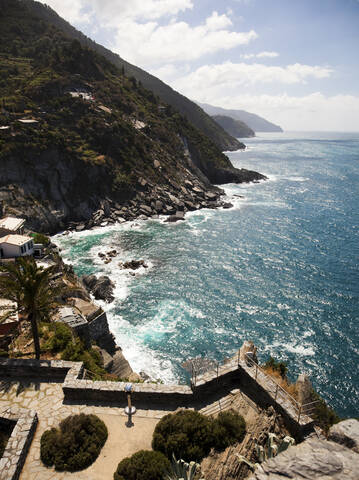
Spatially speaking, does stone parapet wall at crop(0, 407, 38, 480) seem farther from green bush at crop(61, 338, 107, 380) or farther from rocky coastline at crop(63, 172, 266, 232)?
rocky coastline at crop(63, 172, 266, 232)

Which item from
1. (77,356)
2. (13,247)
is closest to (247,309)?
(77,356)

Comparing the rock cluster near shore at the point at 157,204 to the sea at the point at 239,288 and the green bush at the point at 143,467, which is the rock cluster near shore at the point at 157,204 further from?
the green bush at the point at 143,467

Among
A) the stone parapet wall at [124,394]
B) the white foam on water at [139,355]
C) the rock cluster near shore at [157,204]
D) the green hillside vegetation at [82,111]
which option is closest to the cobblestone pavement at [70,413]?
the stone parapet wall at [124,394]

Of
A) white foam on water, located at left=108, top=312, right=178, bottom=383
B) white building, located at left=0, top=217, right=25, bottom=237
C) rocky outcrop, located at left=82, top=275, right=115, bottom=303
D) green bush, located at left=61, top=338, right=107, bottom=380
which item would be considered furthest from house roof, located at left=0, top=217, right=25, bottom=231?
green bush, located at left=61, top=338, right=107, bottom=380

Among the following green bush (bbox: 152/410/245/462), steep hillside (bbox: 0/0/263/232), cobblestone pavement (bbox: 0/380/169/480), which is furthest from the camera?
steep hillside (bbox: 0/0/263/232)

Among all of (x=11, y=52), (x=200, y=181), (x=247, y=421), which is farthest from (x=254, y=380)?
(x=11, y=52)

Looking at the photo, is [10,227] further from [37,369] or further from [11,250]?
[37,369]
